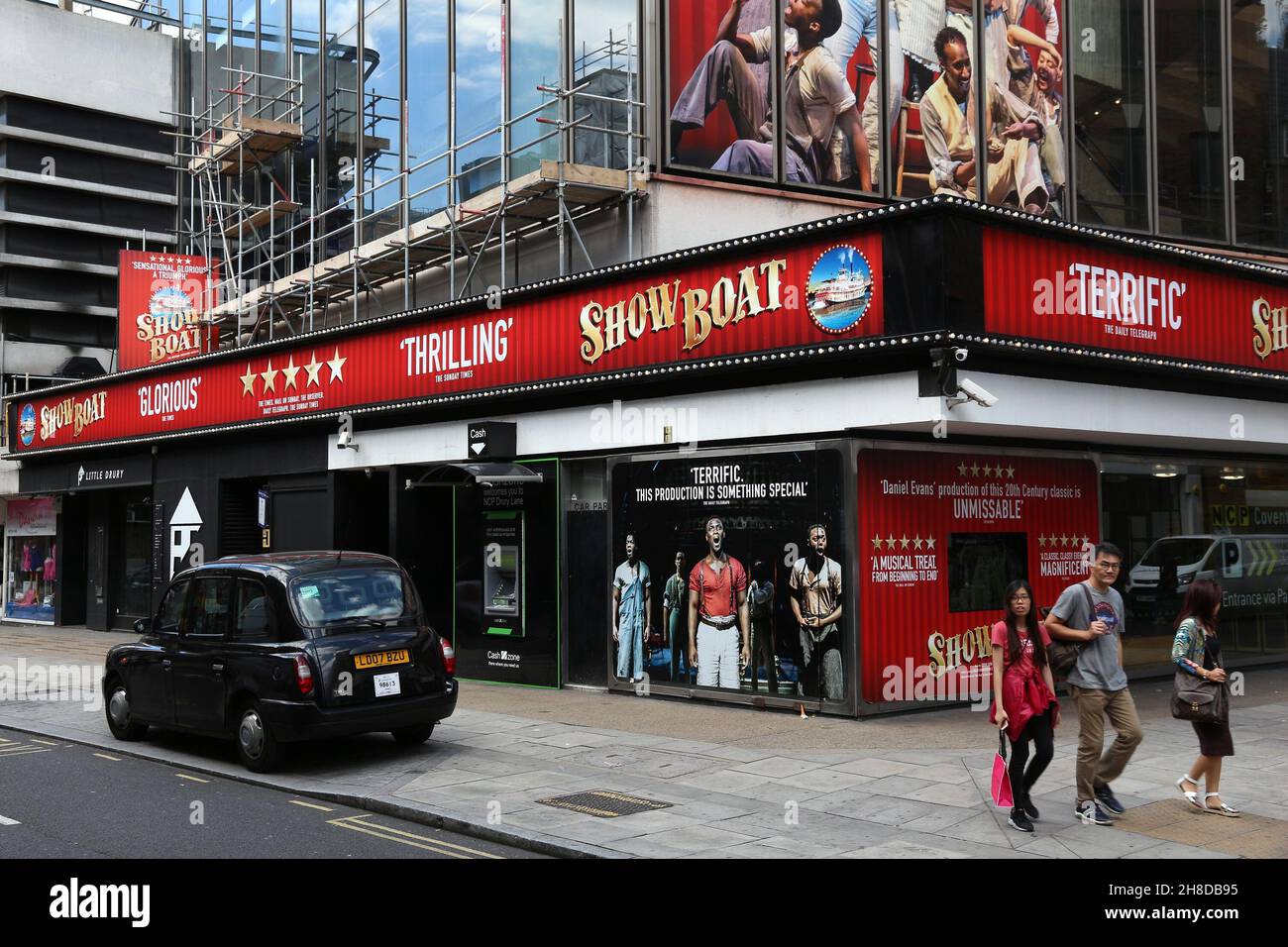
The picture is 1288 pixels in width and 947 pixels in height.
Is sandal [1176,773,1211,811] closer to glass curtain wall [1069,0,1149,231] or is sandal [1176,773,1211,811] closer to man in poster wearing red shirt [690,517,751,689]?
man in poster wearing red shirt [690,517,751,689]

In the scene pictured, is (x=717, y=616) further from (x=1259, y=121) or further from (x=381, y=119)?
(x=1259, y=121)

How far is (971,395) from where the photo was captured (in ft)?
36.8

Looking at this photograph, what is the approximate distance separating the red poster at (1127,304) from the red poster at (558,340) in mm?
1325

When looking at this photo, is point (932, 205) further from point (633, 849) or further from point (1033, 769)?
point (633, 849)

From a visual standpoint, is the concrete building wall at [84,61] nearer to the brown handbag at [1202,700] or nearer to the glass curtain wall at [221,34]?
the glass curtain wall at [221,34]

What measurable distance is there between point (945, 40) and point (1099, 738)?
13834mm

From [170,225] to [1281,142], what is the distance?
4301 centimetres

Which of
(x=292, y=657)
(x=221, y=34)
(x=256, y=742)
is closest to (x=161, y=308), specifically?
(x=221, y=34)

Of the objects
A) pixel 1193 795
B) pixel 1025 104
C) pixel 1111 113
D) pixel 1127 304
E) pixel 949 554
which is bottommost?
pixel 1193 795

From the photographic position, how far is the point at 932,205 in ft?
A: 37.6

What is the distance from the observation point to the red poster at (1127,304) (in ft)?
39.4

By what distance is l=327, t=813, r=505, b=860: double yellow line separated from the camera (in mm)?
7496
